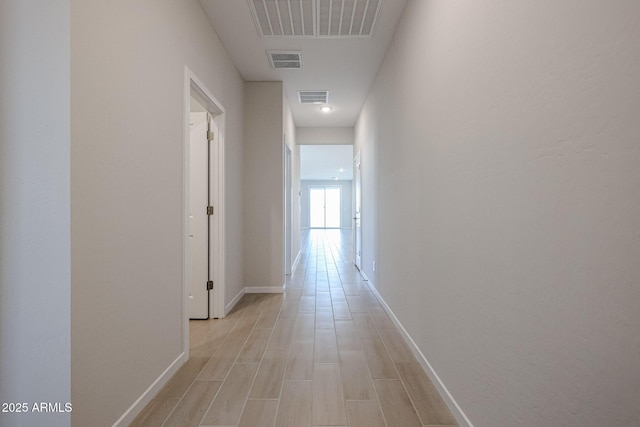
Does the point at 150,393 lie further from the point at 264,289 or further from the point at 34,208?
the point at 264,289

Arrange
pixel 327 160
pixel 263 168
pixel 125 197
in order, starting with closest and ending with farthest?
pixel 125 197, pixel 263 168, pixel 327 160

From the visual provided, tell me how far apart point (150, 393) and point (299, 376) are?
2.85 feet

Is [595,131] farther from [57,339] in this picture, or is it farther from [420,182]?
[57,339]

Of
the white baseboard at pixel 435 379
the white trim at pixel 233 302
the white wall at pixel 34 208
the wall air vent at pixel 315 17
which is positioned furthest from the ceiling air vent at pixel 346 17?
the white trim at pixel 233 302

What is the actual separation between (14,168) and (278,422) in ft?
5.36

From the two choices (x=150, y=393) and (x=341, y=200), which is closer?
(x=150, y=393)

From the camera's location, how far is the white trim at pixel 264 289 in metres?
4.20

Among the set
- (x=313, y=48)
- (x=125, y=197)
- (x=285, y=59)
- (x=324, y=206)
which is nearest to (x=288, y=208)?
(x=285, y=59)

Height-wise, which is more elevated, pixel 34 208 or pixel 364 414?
pixel 34 208

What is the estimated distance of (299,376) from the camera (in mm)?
2094

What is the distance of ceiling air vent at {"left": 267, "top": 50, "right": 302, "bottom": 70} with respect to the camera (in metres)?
3.41

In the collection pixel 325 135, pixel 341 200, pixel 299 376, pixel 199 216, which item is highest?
pixel 325 135

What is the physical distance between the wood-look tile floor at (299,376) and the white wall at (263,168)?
80 cm

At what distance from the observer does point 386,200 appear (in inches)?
130
